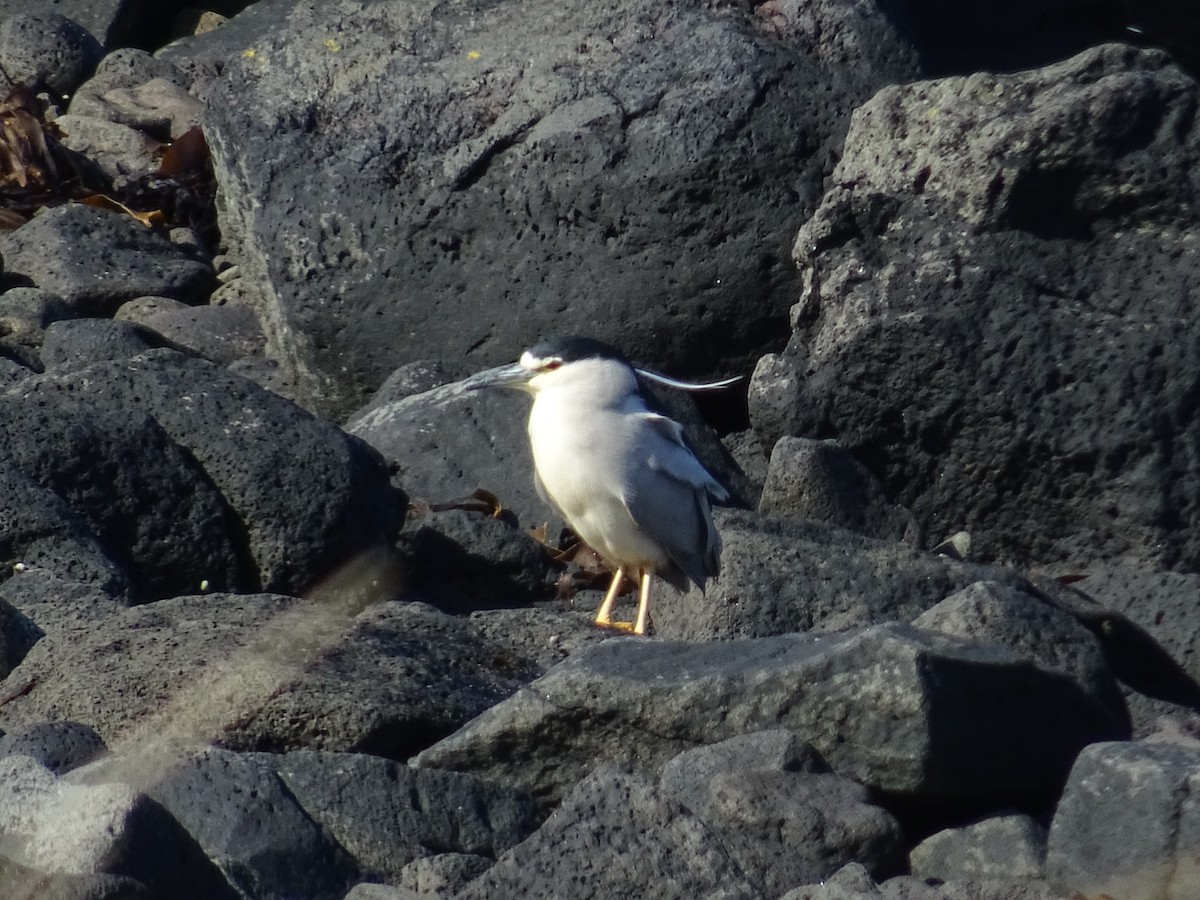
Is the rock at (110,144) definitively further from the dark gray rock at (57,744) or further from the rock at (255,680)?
the dark gray rock at (57,744)

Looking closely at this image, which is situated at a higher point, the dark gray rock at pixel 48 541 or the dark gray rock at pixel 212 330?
the dark gray rock at pixel 48 541

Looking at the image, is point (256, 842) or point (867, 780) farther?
point (867, 780)

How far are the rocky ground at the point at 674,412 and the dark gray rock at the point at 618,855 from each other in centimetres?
→ 1

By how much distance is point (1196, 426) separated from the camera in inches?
289

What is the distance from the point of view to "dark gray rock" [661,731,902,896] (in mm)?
4129

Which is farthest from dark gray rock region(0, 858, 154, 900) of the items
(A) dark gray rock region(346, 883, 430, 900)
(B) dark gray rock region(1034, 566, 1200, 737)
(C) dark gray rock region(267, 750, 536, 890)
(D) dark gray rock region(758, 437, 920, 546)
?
(D) dark gray rock region(758, 437, 920, 546)

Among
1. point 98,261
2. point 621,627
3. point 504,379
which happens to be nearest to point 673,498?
point 621,627

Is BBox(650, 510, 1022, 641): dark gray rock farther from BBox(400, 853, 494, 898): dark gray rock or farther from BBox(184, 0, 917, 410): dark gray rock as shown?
BBox(184, 0, 917, 410): dark gray rock

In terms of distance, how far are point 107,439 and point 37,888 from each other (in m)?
3.27

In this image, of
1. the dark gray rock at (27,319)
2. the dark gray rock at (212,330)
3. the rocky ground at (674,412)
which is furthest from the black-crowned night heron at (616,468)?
the dark gray rock at (212,330)

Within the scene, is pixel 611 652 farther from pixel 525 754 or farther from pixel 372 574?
pixel 372 574

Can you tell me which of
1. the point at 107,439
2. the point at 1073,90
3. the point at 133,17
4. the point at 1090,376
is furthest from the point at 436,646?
the point at 133,17

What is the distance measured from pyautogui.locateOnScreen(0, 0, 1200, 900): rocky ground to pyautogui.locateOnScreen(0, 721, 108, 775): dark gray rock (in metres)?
0.01

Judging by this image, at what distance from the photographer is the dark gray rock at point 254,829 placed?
163 inches
